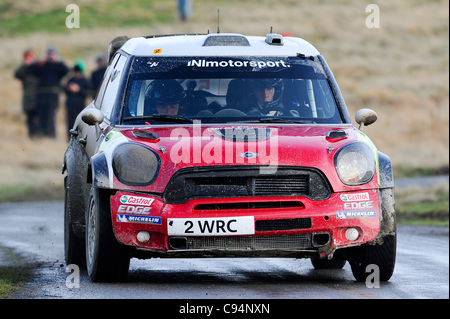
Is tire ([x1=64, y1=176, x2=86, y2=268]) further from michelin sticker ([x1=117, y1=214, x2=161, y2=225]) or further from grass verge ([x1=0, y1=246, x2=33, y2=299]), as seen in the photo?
michelin sticker ([x1=117, y1=214, x2=161, y2=225])

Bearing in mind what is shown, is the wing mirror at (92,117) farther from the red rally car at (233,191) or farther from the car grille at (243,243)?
the car grille at (243,243)

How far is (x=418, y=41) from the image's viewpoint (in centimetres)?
5697

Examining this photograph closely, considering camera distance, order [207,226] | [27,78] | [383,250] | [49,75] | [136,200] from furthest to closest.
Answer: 1. [27,78]
2. [49,75]
3. [383,250]
4. [136,200]
5. [207,226]

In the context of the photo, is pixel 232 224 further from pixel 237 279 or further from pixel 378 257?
pixel 378 257

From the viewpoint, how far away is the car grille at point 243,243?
28.9 feet

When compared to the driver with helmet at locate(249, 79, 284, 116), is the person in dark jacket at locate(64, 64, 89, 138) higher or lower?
lower

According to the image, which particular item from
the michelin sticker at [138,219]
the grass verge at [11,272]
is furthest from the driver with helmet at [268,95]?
the grass verge at [11,272]

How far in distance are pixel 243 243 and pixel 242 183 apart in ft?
1.39

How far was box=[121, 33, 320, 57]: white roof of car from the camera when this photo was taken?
1036cm

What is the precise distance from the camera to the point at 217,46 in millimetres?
10461

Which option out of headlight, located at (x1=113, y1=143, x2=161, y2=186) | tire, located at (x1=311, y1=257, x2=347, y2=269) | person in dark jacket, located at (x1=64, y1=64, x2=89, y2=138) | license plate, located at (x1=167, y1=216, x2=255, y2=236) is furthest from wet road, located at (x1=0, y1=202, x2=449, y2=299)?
person in dark jacket, located at (x1=64, y1=64, x2=89, y2=138)

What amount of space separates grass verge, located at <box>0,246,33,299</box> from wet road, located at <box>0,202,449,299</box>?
10 cm

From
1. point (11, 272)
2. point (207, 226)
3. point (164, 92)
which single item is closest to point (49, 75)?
point (11, 272)

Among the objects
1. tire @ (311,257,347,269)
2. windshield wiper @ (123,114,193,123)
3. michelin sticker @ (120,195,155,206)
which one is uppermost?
windshield wiper @ (123,114,193,123)
